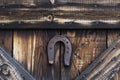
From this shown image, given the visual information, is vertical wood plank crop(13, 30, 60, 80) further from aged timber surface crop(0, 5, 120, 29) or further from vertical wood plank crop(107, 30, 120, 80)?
vertical wood plank crop(107, 30, 120, 80)

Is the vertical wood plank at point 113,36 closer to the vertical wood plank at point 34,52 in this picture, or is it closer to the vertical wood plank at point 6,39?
the vertical wood plank at point 34,52

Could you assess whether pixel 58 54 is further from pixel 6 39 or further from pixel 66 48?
pixel 6 39

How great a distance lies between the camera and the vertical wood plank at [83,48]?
2223mm

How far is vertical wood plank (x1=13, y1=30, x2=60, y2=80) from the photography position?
7.31ft

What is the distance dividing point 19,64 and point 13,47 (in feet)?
0.35

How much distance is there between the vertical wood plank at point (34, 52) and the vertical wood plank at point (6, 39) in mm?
30

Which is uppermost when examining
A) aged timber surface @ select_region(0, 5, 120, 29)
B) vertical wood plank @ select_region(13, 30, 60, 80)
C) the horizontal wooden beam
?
aged timber surface @ select_region(0, 5, 120, 29)

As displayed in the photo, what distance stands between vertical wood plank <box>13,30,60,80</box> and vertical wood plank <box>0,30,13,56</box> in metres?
0.03

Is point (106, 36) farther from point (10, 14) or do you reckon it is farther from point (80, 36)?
point (10, 14)

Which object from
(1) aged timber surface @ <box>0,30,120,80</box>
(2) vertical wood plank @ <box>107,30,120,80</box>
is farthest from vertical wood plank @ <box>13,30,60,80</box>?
(2) vertical wood plank @ <box>107,30,120,80</box>

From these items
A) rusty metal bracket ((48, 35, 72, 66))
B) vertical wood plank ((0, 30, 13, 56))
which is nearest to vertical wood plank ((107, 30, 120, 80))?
rusty metal bracket ((48, 35, 72, 66))

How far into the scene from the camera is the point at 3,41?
88.4 inches

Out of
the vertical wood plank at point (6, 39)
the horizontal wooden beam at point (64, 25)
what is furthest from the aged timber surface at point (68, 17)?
the vertical wood plank at point (6, 39)

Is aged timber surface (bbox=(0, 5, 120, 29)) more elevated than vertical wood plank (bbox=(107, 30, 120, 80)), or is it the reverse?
aged timber surface (bbox=(0, 5, 120, 29))
